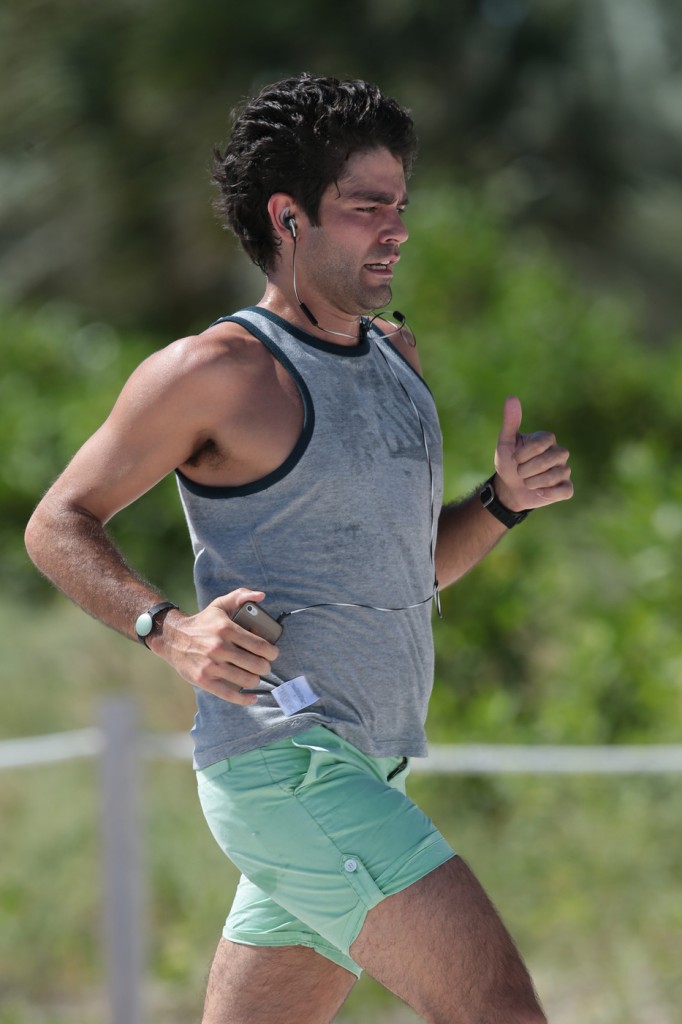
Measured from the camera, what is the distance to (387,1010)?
467 cm

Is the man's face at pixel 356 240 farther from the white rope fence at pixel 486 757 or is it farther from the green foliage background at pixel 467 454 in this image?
the green foliage background at pixel 467 454

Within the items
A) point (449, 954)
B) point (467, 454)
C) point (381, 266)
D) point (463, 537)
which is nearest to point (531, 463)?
point (463, 537)

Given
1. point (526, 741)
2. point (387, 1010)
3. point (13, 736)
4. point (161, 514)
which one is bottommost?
point (387, 1010)

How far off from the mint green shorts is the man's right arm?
0.26 metres

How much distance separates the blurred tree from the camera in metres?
14.3

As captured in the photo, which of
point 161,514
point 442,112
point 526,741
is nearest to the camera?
point 526,741

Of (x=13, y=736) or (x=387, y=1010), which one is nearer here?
(x=387, y=1010)

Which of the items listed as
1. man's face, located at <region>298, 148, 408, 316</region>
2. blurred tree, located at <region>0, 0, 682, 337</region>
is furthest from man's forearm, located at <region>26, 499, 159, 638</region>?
blurred tree, located at <region>0, 0, 682, 337</region>

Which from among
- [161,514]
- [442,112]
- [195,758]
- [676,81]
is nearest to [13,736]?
[161,514]

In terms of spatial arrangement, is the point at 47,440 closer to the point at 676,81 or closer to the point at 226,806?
the point at 226,806

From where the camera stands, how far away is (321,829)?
7.84 ft

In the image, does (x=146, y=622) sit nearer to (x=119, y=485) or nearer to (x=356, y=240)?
(x=119, y=485)

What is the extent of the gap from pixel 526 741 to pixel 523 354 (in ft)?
9.29

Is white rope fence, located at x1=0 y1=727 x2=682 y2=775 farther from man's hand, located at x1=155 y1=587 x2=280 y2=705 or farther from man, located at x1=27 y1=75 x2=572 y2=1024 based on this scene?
man's hand, located at x1=155 y1=587 x2=280 y2=705
